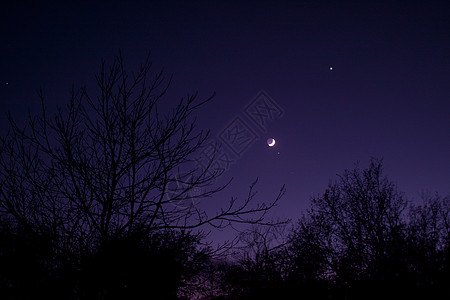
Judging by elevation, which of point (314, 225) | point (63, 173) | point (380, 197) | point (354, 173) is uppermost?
point (354, 173)

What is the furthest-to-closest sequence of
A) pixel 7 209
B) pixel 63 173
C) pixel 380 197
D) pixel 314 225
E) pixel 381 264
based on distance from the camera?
1. pixel 314 225
2. pixel 380 197
3. pixel 381 264
4. pixel 63 173
5. pixel 7 209

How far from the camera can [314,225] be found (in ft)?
54.7

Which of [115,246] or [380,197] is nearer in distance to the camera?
[115,246]

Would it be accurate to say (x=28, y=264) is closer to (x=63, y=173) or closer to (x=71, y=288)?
(x=71, y=288)

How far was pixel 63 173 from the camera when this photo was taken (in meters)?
3.39

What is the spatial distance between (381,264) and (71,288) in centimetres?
1004

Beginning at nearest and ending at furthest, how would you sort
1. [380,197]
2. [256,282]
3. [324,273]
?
[324,273] → [380,197] → [256,282]

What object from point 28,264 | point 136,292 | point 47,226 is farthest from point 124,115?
point 136,292

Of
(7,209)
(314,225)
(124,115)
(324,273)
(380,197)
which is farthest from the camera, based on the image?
(314,225)

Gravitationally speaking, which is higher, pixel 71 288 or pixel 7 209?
pixel 7 209

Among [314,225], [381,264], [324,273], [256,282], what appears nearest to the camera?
[381,264]

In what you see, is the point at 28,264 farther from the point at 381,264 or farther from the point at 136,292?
the point at 381,264

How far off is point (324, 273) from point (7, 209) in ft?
51.5

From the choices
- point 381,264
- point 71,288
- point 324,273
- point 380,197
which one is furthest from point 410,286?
point 71,288
